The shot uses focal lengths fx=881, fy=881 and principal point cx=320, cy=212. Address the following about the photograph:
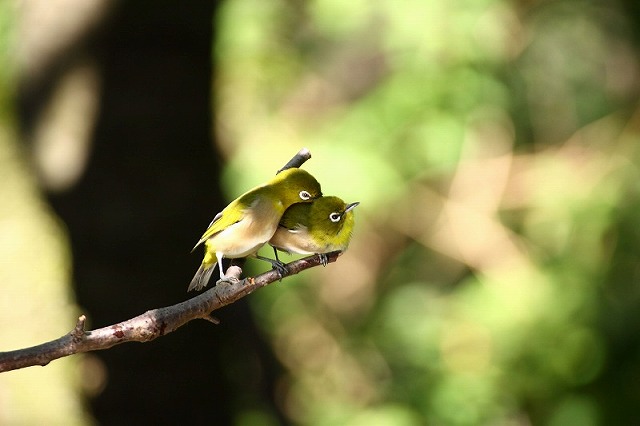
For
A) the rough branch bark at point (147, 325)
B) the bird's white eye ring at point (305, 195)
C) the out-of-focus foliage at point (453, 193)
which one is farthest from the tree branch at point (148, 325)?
the out-of-focus foliage at point (453, 193)

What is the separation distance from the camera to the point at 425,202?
5082 mm

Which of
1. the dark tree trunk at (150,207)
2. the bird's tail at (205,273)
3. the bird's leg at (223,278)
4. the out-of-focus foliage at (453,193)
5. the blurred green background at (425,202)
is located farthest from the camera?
the out-of-focus foliage at (453,193)

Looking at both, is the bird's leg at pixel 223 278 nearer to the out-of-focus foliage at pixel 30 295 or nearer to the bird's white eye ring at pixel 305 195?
the bird's white eye ring at pixel 305 195

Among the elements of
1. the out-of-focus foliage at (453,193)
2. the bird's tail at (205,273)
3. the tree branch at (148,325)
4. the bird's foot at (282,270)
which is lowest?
the out-of-focus foliage at (453,193)

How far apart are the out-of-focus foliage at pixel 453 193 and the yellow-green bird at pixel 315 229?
3.09m

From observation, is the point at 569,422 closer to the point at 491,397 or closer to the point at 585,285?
the point at 491,397

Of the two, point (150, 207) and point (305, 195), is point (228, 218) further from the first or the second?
point (150, 207)

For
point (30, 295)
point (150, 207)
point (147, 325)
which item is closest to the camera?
point (147, 325)

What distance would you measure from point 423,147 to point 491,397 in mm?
1353

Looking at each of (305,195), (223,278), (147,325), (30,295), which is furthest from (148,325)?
(30,295)

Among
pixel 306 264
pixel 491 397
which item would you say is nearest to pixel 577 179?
pixel 491 397

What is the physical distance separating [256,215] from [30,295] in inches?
128

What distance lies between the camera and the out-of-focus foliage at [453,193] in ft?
14.1

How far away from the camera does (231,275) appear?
96 centimetres
